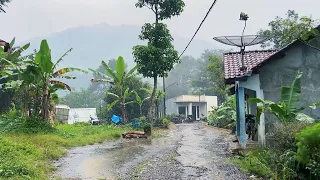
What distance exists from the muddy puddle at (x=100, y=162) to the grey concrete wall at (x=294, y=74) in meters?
4.21

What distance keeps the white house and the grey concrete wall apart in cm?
3167

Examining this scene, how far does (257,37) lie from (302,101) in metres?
2.40

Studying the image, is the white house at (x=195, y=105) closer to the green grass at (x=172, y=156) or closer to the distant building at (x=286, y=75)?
the green grass at (x=172, y=156)

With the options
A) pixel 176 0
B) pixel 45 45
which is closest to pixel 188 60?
pixel 176 0

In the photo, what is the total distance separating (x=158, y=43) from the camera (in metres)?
20.3

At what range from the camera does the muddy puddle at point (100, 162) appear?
8133 millimetres

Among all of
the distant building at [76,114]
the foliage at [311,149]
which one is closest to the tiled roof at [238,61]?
the foliage at [311,149]

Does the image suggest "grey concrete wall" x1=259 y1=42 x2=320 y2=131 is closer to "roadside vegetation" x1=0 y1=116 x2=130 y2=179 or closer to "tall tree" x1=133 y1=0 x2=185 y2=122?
"roadside vegetation" x1=0 y1=116 x2=130 y2=179

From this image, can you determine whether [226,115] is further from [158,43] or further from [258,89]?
[258,89]

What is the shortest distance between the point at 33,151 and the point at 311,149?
794cm

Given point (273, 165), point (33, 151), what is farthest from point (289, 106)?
point (33, 151)

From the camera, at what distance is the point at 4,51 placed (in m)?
12.2

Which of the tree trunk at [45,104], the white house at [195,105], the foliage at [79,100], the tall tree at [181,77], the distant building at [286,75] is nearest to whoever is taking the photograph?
the distant building at [286,75]

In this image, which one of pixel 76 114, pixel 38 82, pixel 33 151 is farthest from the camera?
pixel 76 114
